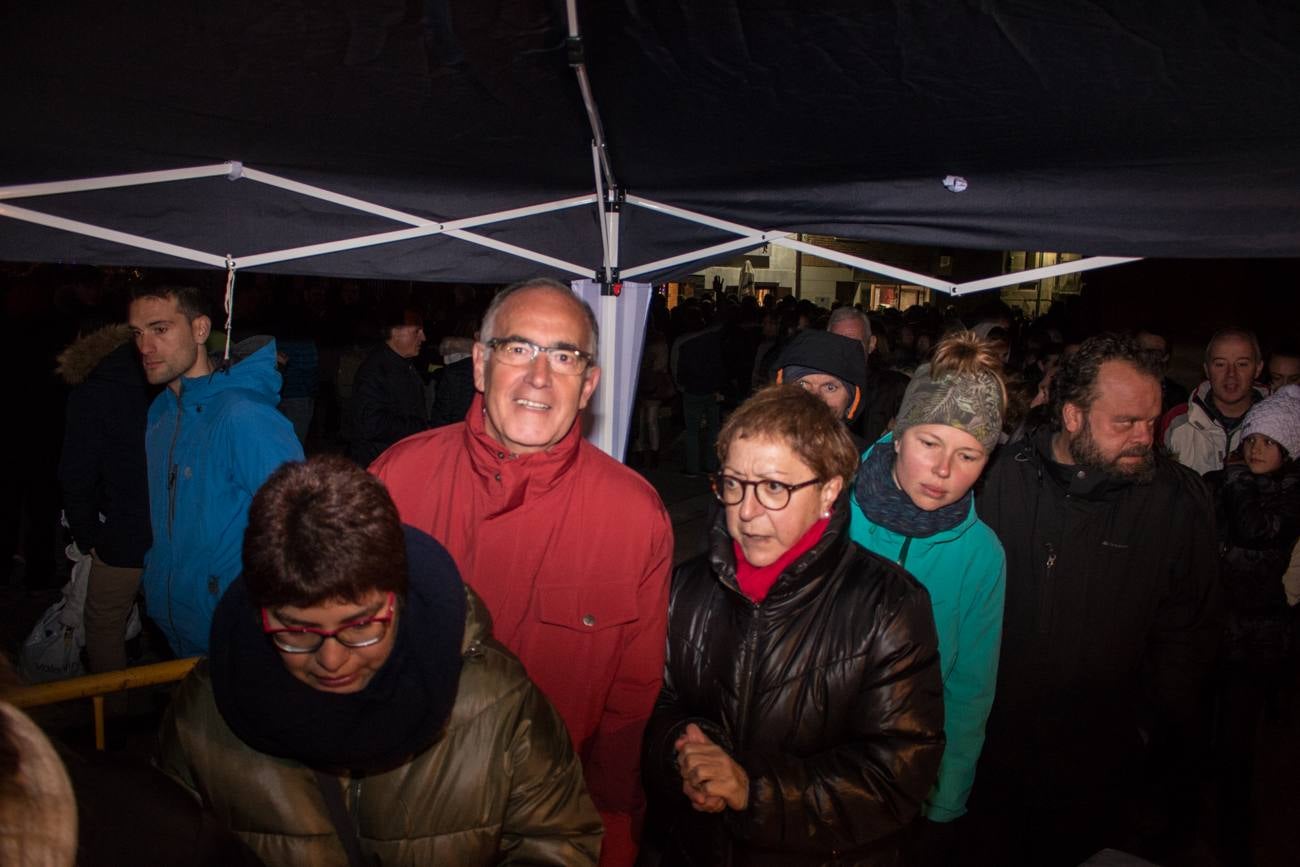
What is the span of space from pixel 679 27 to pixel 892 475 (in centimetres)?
141

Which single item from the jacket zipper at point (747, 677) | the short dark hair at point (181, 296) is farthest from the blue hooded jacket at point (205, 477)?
the jacket zipper at point (747, 677)

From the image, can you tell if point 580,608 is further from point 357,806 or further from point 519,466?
point 357,806

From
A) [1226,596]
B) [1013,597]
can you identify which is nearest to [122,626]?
[1013,597]

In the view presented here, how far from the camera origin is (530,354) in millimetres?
2100

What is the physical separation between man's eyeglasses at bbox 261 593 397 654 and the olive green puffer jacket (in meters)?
0.20

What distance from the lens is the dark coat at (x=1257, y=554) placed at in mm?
3072

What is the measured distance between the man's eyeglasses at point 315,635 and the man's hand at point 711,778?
0.75 m

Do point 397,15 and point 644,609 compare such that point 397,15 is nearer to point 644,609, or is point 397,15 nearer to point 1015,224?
point 644,609

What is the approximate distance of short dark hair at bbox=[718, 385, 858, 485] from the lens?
185cm

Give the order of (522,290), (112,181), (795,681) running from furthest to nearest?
1. (112,181)
2. (522,290)
3. (795,681)

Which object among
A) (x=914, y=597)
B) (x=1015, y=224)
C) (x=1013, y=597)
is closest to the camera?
(x=914, y=597)

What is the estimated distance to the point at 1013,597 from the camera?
257 centimetres

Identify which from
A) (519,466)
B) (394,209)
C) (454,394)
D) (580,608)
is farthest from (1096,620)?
(454,394)

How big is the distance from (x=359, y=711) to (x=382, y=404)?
445 centimetres
